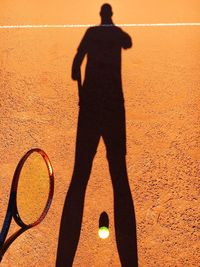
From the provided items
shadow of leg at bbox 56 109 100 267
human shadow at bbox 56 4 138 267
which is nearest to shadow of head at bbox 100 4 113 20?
human shadow at bbox 56 4 138 267

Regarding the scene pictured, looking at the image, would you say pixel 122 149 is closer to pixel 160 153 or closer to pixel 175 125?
pixel 160 153

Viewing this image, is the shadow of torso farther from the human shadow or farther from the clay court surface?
the clay court surface

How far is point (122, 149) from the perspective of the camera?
5.77 m

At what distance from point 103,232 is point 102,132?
198 centimetres

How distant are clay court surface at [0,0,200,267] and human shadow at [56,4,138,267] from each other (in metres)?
0.12

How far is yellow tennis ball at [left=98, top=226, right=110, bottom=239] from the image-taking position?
4.89m

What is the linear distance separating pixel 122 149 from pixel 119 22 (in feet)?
12.8

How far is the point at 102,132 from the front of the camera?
19.7 feet

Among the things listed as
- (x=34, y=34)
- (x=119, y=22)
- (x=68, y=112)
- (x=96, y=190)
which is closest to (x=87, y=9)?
(x=119, y=22)

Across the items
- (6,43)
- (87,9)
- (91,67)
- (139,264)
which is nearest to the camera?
(139,264)

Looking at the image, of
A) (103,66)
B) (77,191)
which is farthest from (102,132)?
(103,66)

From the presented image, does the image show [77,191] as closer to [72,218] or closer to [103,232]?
A: [72,218]

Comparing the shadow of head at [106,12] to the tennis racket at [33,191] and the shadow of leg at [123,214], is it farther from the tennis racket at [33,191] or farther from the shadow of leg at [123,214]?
the tennis racket at [33,191]

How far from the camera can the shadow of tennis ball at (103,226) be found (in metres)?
4.90
